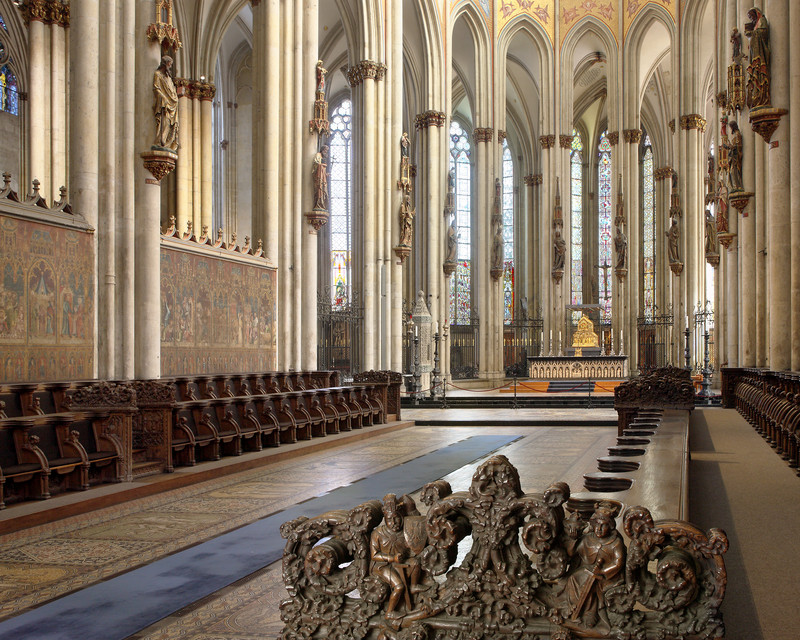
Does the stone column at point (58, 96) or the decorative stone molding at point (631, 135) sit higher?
the decorative stone molding at point (631, 135)

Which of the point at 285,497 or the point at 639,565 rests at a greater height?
the point at 639,565

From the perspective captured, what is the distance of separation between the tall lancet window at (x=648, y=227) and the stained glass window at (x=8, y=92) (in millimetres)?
25733

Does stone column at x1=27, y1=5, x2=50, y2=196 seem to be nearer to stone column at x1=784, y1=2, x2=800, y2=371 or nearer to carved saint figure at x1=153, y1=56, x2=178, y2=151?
carved saint figure at x1=153, y1=56, x2=178, y2=151

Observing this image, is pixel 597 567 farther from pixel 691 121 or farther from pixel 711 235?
pixel 691 121

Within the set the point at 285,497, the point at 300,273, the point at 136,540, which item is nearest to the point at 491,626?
the point at 136,540

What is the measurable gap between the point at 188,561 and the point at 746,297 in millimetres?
14368

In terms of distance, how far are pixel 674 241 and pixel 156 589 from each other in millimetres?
29042

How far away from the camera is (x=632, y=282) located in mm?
32500

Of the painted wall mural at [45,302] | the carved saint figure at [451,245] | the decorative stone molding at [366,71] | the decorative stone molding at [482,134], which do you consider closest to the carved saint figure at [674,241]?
the decorative stone molding at [482,134]

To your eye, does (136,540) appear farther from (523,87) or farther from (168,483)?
(523,87)

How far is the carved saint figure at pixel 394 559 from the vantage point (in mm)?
2566

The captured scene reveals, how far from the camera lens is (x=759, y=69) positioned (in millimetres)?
12148

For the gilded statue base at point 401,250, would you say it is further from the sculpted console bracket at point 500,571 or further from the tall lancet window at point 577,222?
the sculpted console bracket at point 500,571

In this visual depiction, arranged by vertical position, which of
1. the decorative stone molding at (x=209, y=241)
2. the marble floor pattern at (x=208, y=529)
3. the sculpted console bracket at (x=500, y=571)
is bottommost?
the marble floor pattern at (x=208, y=529)
